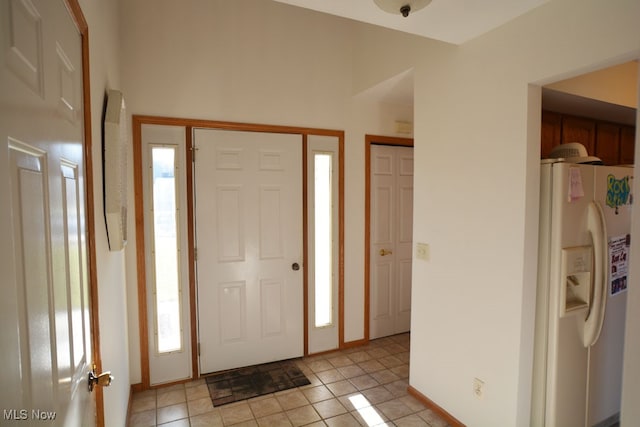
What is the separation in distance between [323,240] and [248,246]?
2.39 ft

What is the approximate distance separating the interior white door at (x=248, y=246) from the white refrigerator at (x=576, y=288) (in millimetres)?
1903

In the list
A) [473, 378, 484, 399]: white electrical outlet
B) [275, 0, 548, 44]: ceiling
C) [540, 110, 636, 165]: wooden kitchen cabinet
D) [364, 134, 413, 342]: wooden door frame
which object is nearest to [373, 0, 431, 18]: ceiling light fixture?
[275, 0, 548, 44]: ceiling

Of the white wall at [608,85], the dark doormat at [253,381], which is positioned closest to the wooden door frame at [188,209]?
the dark doormat at [253,381]

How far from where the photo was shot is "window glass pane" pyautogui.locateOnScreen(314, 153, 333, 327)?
320cm

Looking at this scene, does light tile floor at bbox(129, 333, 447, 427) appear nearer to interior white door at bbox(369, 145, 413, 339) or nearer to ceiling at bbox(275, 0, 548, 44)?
interior white door at bbox(369, 145, 413, 339)

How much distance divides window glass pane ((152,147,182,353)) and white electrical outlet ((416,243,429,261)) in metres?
1.91

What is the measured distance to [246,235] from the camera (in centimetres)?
293

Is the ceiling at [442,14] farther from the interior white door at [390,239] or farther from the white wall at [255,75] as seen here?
the interior white door at [390,239]

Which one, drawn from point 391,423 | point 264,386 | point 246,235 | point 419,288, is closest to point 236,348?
point 264,386

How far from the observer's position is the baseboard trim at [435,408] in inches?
88.0

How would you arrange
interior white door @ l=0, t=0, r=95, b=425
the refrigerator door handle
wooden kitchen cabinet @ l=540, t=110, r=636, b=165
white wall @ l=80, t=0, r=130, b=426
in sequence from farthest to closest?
wooden kitchen cabinet @ l=540, t=110, r=636, b=165, the refrigerator door handle, white wall @ l=80, t=0, r=130, b=426, interior white door @ l=0, t=0, r=95, b=425

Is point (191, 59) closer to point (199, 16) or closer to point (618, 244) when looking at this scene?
point (199, 16)

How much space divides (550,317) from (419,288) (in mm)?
833

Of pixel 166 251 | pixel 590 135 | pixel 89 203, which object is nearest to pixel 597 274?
pixel 590 135
